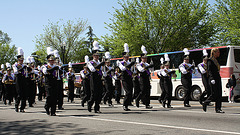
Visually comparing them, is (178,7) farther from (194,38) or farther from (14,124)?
(14,124)

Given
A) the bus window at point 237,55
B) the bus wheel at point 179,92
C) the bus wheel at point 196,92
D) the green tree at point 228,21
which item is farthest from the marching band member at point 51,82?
the green tree at point 228,21

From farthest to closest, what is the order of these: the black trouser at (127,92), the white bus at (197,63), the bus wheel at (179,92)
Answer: the bus wheel at (179,92), the white bus at (197,63), the black trouser at (127,92)

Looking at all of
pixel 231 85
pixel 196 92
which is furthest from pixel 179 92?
pixel 231 85

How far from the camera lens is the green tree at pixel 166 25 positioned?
99.8ft

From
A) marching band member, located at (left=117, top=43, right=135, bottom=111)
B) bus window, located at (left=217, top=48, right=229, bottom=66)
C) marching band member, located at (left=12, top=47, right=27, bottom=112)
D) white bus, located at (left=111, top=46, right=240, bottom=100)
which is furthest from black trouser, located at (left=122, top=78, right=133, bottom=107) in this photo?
bus window, located at (left=217, top=48, right=229, bottom=66)

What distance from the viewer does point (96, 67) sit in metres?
9.78

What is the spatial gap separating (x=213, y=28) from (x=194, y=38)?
6.85ft

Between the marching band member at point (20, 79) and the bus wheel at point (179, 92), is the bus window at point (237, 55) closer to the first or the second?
the bus wheel at point (179, 92)

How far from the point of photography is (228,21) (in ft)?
92.3

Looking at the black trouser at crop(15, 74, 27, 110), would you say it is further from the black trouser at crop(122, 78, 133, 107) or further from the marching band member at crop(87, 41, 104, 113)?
the black trouser at crop(122, 78, 133, 107)

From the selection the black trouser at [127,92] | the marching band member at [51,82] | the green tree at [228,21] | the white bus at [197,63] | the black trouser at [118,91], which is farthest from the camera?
the green tree at [228,21]

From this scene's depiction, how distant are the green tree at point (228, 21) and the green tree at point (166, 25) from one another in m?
1.51

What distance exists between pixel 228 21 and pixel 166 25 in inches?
228

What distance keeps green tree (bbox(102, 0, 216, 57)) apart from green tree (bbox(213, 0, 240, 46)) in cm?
151
